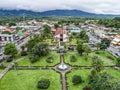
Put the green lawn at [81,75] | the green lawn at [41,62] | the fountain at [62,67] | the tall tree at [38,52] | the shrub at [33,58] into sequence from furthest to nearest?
1. the tall tree at [38,52]
2. the shrub at [33,58]
3. the green lawn at [41,62]
4. the fountain at [62,67]
5. the green lawn at [81,75]

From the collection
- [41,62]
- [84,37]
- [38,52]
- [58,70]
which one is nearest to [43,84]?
[58,70]

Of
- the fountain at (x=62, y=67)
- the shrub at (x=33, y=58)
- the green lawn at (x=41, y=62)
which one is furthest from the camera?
the shrub at (x=33, y=58)

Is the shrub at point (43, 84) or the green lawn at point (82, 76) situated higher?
the shrub at point (43, 84)

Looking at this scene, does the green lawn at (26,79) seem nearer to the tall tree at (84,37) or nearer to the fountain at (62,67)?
the fountain at (62,67)

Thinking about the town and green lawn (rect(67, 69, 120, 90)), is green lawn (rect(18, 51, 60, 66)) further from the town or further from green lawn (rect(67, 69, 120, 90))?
green lawn (rect(67, 69, 120, 90))

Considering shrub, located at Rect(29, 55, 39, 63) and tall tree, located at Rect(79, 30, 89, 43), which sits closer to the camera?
shrub, located at Rect(29, 55, 39, 63)

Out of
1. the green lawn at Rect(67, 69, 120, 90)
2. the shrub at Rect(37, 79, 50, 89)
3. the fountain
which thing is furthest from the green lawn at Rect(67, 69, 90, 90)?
the shrub at Rect(37, 79, 50, 89)

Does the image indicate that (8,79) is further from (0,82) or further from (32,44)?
(32,44)

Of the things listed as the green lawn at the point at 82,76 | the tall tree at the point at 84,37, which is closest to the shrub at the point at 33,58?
the green lawn at the point at 82,76

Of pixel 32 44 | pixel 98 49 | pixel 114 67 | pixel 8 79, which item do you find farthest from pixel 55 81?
pixel 98 49

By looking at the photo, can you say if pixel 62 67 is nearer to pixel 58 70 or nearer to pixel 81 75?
pixel 58 70
